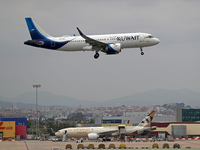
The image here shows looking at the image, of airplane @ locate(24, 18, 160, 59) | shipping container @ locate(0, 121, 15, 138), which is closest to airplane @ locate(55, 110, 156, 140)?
airplane @ locate(24, 18, 160, 59)

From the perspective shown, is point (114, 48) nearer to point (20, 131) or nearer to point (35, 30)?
point (35, 30)

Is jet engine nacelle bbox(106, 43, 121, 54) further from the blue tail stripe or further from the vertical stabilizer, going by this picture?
the vertical stabilizer

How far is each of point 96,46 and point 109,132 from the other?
2065 centimetres

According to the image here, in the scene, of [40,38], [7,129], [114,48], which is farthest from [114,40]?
[7,129]

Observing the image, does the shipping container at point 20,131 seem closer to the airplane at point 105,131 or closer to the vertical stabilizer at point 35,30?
the airplane at point 105,131

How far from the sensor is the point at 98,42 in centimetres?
9250

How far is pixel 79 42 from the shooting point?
312ft

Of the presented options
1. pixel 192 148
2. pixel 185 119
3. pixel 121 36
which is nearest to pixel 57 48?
pixel 121 36

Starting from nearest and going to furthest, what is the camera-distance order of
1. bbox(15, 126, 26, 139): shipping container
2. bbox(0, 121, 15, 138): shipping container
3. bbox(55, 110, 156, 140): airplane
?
bbox(55, 110, 156, 140): airplane, bbox(0, 121, 15, 138): shipping container, bbox(15, 126, 26, 139): shipping container

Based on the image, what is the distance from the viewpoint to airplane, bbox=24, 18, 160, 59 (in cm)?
9219

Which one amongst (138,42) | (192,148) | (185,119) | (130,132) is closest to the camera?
(192,148)

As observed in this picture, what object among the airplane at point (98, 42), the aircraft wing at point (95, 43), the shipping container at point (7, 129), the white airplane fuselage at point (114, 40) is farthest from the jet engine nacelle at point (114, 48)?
the shipping container at point (7, 129)

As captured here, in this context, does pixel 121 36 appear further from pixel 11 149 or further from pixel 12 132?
pixel 12 132

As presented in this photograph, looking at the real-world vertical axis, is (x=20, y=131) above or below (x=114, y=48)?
below
